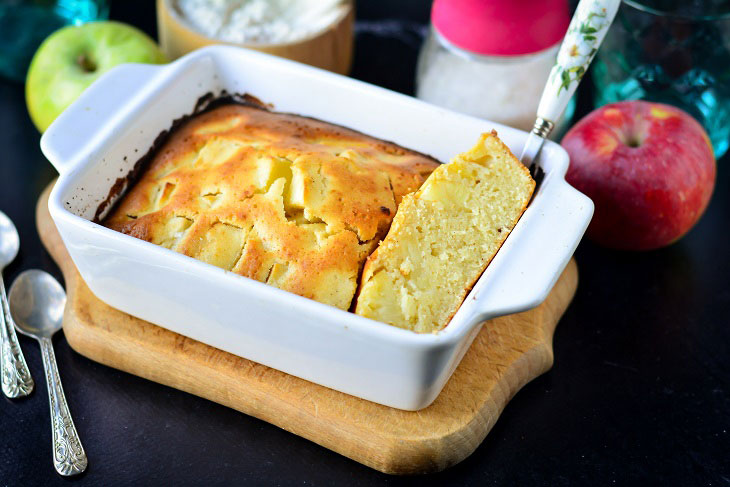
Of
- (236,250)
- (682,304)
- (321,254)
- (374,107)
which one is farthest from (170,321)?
(682,304)

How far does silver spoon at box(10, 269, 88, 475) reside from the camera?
1.28m

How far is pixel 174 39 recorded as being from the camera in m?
1.87

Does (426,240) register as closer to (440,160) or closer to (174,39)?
(440,160)

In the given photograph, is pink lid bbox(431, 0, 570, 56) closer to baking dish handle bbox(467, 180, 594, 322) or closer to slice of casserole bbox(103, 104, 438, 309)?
slice of casserole bbox(103, 104, 438, 309)

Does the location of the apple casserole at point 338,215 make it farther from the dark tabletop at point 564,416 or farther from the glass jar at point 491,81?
the glass jar at point 491,81

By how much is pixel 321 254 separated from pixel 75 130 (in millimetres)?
488

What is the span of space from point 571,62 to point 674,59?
59cm

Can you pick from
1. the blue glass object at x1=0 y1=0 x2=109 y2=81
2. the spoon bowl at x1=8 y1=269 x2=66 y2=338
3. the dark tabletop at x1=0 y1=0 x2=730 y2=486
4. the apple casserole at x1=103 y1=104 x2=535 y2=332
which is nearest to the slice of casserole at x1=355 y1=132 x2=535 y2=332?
the apple casserole at x1=103 y1=104 x2=535 y2=332

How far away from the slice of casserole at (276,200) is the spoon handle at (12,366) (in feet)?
0.88

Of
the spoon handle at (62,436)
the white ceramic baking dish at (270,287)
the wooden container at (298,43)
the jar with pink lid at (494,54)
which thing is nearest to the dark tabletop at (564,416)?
the spoon handle at (62,436)

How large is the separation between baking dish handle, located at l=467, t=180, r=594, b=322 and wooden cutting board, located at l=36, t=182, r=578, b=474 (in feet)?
0.75

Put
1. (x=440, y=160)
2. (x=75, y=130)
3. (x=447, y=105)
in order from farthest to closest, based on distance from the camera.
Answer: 1. (x=447, y=105)
2. (x=440, y=160)
3. (x=75, y=130)

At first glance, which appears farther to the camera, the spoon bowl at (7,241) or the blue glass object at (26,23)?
the blue glass object at (26,23)

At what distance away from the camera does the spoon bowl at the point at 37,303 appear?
146 cm
